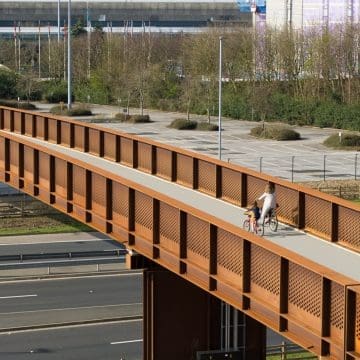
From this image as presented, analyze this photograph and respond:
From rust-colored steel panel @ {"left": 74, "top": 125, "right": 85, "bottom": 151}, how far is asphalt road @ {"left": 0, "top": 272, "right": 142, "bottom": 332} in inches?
165

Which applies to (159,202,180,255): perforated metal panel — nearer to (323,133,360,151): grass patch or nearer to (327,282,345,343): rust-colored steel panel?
(327,282,345,343): rust-colored steel panel

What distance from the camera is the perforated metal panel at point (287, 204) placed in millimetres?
20547

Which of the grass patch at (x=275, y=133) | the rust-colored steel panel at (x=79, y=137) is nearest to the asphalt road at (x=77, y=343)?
the rust-colored steel panel at (x=79, y=137)

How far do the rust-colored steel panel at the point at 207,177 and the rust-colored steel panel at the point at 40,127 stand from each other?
36.8 feet

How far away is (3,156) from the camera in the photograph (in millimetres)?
31031

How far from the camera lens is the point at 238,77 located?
87562 millimetres

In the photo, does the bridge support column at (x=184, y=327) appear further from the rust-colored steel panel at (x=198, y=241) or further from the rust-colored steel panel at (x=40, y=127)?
the rust-colored steel panel at (x=40, y=127)

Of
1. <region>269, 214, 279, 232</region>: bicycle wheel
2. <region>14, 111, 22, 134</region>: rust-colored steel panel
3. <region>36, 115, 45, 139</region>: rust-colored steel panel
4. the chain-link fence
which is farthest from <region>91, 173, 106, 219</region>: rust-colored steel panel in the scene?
the chain-link fence

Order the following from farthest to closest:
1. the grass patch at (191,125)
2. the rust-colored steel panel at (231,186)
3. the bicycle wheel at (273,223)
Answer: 1. the grass patch at (191,125)
2. the rust-colored steel panel at (231,186)
3. the bicycle wheel at (273,223)

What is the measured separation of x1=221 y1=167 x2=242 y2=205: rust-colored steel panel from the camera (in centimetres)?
2312

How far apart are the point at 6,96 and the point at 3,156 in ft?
208

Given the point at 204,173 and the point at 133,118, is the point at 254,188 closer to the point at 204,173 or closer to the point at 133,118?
the point at 204,173

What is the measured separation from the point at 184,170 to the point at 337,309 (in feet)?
40.2

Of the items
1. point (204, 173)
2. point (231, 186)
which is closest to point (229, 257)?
point (231, 186)
